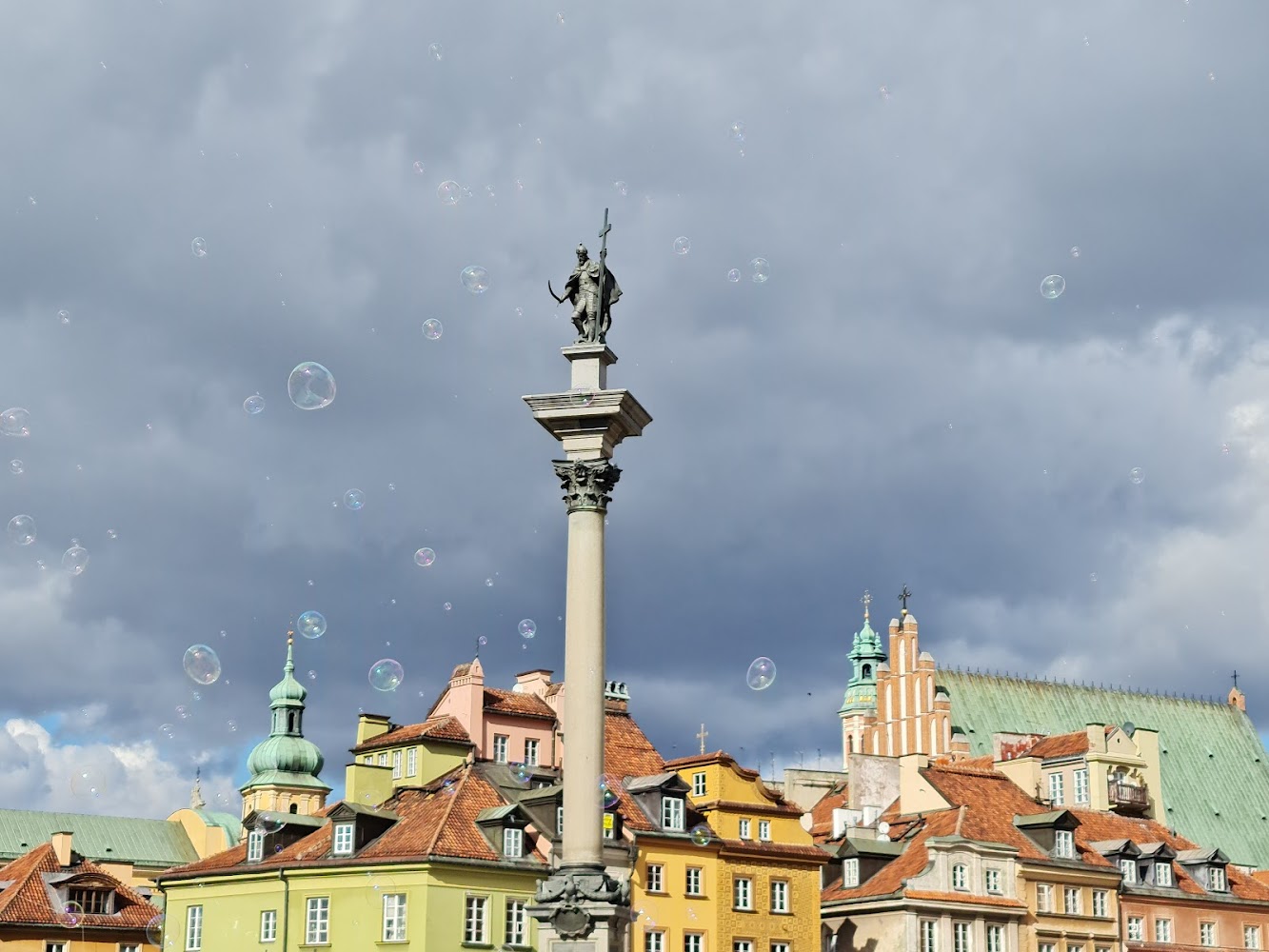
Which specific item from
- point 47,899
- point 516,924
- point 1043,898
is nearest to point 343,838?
point 516,924

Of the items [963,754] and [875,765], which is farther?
[963,754]

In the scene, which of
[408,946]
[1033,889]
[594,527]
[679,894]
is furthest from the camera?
[1033,889]

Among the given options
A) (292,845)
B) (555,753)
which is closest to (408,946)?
(292,845)

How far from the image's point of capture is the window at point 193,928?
→ 7281 centimetres

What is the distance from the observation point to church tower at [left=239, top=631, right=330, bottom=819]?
134375 millimetres

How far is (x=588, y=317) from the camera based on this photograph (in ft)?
123

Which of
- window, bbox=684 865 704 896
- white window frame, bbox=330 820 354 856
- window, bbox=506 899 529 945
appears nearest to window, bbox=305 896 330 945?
white window frame, bbox=330 820 354 856

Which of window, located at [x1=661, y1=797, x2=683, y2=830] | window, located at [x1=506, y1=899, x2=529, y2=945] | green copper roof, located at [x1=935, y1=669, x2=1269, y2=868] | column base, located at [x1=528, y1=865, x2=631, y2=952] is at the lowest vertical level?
Answer: column base, located at [x1=528, y1=865, x2=631, y2=952]

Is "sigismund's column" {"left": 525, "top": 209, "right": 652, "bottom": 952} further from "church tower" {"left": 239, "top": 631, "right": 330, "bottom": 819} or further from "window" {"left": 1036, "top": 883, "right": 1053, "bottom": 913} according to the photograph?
"church tower" {"left": 239, "top": 631, "right": 330, "bottom": 819}

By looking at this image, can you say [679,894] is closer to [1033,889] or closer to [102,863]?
[1033,889]

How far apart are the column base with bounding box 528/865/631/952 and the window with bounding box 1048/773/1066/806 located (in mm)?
74569

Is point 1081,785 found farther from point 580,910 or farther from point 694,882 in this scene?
point 580,910

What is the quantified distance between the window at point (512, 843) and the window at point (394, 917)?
14.1ft

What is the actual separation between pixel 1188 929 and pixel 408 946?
39756mm
